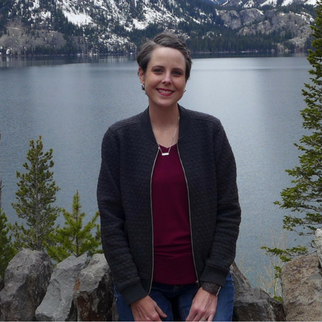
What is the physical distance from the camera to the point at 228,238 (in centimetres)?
432

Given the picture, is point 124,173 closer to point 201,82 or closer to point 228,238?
point 228,238

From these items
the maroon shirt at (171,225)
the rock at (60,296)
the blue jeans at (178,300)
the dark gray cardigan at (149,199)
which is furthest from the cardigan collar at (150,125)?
the rock at (60,296)

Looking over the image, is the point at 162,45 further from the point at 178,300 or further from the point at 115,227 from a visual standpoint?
the point at 178,300

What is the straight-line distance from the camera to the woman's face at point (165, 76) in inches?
167

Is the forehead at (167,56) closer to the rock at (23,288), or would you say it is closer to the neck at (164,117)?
the neck at (164,117)

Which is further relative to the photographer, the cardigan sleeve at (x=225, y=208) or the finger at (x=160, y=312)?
the cardigan sleeve at (x=225, y=208)

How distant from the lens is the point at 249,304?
504cm

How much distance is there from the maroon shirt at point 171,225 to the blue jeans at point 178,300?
9cm

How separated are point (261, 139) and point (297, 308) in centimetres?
4680

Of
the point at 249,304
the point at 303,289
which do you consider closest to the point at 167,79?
the point at 249,304

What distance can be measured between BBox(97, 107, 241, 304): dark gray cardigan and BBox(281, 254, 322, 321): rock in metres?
1.63

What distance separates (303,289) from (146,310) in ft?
7.65

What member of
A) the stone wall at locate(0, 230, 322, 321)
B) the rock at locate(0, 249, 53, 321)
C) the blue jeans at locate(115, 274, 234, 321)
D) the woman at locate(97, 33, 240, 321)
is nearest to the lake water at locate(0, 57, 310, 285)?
the stone wall at locate(0, 230, 322, 321)

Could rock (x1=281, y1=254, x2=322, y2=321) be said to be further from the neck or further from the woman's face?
the woman's face
